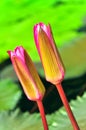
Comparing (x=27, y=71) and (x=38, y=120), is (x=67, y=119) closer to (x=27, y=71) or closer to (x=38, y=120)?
(x=38, y=120)

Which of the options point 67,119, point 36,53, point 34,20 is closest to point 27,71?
point 67,119

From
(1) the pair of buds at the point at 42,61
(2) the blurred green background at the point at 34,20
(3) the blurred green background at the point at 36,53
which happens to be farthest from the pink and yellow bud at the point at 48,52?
(2) the blurred green background at the point at 34,20

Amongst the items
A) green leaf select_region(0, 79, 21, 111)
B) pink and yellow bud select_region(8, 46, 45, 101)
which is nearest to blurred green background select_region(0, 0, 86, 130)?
green leaf select_region(0, 79, 21, 111)

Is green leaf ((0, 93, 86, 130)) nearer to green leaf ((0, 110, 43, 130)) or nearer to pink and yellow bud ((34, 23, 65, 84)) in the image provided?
green leaf ((0, 110, 43, 130))

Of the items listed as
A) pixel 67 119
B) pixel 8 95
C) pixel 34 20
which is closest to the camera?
pixel 67 119

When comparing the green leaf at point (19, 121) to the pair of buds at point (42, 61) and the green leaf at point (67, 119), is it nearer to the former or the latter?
the green leaf at point (67, 119)

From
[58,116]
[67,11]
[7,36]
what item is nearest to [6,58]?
[7,36]

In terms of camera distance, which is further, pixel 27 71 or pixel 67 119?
pixel 67 119

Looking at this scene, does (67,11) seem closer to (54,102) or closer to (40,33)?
(54,102)
